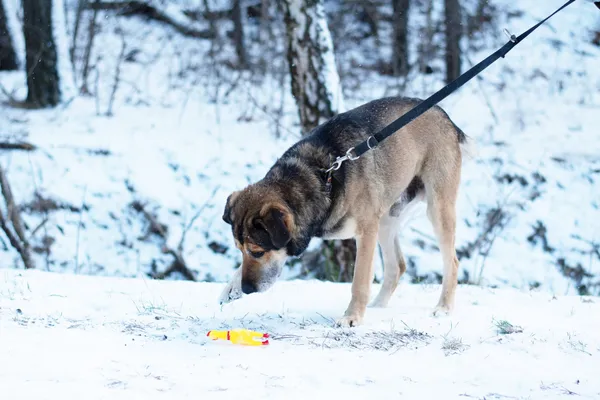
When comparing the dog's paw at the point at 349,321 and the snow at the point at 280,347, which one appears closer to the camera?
the snow at the point at 280,347

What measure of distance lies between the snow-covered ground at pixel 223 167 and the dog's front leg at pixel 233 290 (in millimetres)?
2511

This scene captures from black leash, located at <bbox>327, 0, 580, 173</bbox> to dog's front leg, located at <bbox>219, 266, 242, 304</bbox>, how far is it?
3.23 feet

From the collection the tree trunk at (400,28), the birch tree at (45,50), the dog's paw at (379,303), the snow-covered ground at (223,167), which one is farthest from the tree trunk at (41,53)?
the dog's paw at (379,303)

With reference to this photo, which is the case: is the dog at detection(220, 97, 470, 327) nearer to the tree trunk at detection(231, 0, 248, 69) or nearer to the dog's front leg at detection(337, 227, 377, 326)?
the dog's front leg at detection(337, 227, 377, 326)

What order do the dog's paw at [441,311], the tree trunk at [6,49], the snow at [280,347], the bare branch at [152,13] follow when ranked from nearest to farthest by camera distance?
the snow at [280,347]
the dog's paw at [441,311]
the tree trunk at [6,49]
the bare branch at [152,13]

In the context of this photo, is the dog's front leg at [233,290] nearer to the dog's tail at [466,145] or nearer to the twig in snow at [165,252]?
the dog's tail at [466,145]

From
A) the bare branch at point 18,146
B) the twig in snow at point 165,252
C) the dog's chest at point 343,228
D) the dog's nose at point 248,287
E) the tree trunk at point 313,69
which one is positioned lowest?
the twig in snow at point 165,252

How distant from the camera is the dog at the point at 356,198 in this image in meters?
4.45

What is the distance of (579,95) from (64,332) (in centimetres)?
1377

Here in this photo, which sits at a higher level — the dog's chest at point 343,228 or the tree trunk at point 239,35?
the tree trunk at point 239,35

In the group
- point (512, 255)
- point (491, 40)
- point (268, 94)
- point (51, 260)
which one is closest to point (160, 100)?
point (268, 94)

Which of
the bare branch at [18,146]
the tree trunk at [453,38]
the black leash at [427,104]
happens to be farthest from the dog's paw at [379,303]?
the tree trunk at [453,38]

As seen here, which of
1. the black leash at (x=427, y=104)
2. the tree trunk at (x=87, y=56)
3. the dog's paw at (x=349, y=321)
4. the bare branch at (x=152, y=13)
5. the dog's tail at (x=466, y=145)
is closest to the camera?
the black leash at (x=427, y=104)

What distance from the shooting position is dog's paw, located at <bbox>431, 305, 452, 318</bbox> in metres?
5.03
